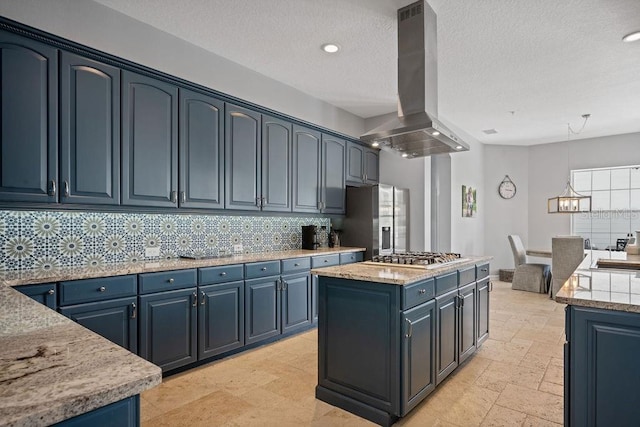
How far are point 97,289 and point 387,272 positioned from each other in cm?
189

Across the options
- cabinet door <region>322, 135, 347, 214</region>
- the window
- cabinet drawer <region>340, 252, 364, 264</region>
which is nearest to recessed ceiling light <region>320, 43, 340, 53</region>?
cabinet door <region>322, 135, 347, 214</region>

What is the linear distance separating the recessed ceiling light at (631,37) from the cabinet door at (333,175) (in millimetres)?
3041

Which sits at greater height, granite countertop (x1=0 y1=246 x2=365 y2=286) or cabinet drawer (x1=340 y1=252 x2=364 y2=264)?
granite countertop (x1=0 y1=246 x2=365 y2=286)

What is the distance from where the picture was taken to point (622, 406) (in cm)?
150

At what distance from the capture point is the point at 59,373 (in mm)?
785

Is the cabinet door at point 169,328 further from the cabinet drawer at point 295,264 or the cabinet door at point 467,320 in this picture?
the cabinet door at point 467,320

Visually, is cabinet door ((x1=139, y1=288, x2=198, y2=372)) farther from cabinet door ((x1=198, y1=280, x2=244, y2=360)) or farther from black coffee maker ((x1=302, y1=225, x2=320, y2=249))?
black coffee maker ((x1=302, y1=225, x2=320, y2=249))

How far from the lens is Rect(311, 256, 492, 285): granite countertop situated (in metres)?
2.11

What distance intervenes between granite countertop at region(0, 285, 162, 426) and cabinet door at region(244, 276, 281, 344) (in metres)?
2.22

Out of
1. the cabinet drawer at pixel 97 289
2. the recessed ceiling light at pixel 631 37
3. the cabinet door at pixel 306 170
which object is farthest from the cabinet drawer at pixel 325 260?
the recessed ceiling light at pixel 631 37

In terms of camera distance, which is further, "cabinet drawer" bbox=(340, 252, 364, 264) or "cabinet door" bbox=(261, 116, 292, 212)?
"cabinet drawer" bbox=(340, 252, 364, 264)

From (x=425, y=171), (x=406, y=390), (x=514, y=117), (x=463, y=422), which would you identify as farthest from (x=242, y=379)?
(x=514, y=117)

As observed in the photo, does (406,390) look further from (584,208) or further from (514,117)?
(584,208)

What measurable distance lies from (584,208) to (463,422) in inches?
269
